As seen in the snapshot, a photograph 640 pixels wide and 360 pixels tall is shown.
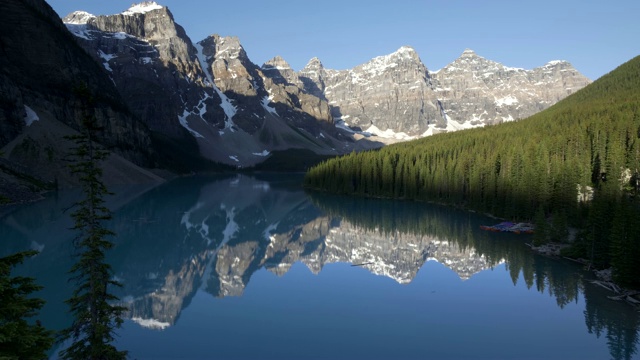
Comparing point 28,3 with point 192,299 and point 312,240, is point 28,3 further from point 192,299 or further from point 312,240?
point 192,299

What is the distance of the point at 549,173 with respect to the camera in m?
84.4

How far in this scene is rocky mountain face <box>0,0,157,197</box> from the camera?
134000mm

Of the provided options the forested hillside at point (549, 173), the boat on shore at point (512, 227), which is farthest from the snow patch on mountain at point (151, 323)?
the boat on shore at point (512, 227)

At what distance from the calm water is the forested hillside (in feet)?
18.5

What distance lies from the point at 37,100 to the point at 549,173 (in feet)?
543

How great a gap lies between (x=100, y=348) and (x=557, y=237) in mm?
59668

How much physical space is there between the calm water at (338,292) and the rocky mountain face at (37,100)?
5448 centimetres

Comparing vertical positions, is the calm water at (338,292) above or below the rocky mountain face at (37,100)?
below

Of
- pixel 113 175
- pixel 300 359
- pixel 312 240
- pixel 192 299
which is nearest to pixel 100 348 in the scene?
pixel 300 359

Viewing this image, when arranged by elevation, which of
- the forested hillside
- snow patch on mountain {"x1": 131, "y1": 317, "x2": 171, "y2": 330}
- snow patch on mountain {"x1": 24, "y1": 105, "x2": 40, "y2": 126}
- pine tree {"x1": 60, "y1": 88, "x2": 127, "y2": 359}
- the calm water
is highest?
snow patch on mountain {"x1": 24, "y1": 105, "x2": 40, "y2": 126}

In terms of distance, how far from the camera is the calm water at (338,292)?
30266 millimetres

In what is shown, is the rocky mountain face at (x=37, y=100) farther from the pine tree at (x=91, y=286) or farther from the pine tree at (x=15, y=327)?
the pine tree at (x=15, y=327)

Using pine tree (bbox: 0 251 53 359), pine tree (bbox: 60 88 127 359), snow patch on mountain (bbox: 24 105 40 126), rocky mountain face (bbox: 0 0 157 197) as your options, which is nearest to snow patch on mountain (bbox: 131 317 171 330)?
pine tree (bbox: 60 88 127 359)

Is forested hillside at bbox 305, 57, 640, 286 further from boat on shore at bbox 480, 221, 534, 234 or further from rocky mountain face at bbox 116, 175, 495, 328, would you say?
rocky mountain face at bbox 116, 175, 495, 328
